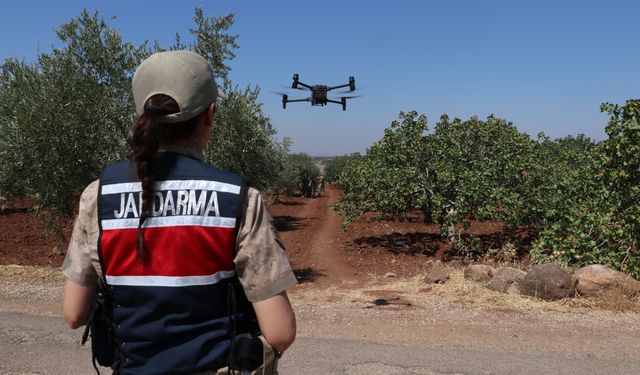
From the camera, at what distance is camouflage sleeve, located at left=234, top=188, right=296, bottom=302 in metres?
1.47

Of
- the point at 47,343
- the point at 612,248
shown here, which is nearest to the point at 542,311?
the point at 612,248

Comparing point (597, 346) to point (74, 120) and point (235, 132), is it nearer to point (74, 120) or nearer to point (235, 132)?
point (235, 132)

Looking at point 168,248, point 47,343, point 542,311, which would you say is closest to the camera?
point 168,248

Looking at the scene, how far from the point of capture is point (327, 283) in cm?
1152

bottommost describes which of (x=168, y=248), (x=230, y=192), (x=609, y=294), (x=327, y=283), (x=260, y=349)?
(x=327, y=283)

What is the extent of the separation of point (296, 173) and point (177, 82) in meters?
37.1

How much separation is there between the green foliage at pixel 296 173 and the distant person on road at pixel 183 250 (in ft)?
97.9

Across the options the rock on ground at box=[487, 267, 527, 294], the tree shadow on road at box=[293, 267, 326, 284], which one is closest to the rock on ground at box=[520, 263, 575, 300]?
the rock on ground at box=[487, 267, 527, 294]

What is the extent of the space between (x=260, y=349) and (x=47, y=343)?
4.90 metres

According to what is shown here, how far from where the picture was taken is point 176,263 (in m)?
1.46

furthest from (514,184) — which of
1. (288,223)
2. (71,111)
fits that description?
(288,223)

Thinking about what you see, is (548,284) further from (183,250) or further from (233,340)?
(183,250)

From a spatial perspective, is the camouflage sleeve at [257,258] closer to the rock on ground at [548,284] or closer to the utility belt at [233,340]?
the utility belt at [233,340]

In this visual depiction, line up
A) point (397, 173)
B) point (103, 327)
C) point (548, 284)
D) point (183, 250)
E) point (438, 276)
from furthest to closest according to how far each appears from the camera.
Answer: point (397, 173), point (438, 276), point (548, 284), point (103, 327), point (183, 250)
